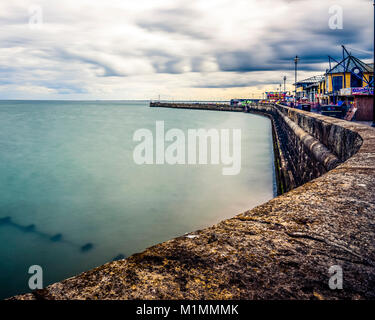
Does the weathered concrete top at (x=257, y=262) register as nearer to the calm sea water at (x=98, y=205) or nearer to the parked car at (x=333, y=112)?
the calm sea water at (x=98, y=205)

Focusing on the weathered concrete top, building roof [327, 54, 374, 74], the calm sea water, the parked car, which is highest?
building roof [327, 54, 374, 74]

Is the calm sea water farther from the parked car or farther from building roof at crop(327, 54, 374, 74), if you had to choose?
building roof at crop(327, 54, 374, 74)

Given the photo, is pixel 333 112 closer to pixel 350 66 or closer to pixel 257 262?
pixel 257 262

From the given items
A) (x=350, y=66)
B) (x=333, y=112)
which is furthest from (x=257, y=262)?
(x=350, y=66)

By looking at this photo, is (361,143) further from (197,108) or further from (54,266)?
(197,108)

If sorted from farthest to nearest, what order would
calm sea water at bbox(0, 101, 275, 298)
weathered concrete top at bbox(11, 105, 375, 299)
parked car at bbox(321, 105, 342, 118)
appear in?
parked car at bbox(321, 105, 342, 118) < calm sea water at bbox(0, 101, 275, 298) < weathered concrete top at bbox(11, 105, 375, 299)

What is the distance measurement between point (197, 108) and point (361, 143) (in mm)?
116364

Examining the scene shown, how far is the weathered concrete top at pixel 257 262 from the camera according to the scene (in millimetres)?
1398

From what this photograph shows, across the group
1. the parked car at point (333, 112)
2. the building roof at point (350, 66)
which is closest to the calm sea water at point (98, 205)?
the parked car at point (333, 112)

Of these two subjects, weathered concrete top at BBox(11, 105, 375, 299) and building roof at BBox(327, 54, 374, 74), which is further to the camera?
building roof at BBox(327, 54, 374, 74)

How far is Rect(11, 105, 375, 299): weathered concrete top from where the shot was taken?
140 cm

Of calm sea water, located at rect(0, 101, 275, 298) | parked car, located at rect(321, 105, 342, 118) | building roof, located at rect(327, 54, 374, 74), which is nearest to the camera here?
calm sea water, located at rect(0, 101, 275, 298)

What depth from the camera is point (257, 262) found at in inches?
65.4

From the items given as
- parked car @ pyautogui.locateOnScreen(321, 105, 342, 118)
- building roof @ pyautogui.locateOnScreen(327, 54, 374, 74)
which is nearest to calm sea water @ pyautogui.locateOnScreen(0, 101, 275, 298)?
parked car @ pyautogui.locateOnScreen(321, 105, 342, 118)
